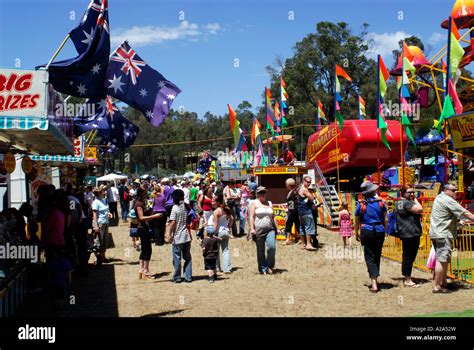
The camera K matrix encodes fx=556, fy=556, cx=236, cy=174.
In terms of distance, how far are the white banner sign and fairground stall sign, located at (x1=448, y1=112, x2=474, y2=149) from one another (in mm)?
11385

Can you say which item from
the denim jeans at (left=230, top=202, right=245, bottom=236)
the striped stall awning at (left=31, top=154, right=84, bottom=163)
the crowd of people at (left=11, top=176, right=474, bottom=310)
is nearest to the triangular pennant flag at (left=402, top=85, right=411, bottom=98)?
the crowd of people at (left=11, top=176, right=474, bottom=310)

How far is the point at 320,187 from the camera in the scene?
21.0 metres

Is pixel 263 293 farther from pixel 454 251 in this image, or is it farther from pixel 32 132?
pixel 32 132

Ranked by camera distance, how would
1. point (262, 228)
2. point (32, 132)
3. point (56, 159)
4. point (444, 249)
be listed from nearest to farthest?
1. point (32, 132)
2. point (444, 249)
3. point (262, 228)
4. point (56, 159)

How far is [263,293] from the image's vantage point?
930 cm

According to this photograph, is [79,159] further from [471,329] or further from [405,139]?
[471,329]

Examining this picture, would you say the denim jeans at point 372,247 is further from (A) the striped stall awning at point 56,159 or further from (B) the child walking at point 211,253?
(A) the striped stall awning at point 56,159

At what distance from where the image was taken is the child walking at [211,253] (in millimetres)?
10492

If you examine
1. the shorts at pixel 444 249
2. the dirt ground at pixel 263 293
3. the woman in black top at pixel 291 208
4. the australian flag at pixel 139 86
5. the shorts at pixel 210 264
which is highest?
the australian flag at pixel 139 86

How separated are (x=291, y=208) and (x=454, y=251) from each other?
196 inches

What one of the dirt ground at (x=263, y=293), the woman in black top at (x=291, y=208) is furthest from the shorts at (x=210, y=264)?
the woman in black top at (x=291, y=208)

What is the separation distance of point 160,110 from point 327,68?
158 feet

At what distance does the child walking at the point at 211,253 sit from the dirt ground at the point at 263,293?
0.20 metres

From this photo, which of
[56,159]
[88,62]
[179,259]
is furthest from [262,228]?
[56,159]
